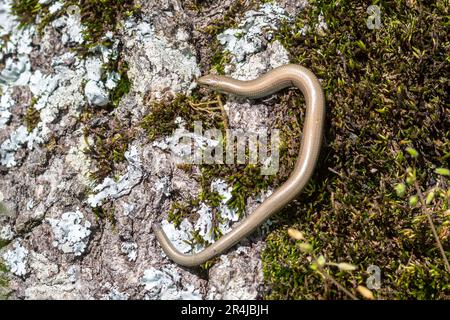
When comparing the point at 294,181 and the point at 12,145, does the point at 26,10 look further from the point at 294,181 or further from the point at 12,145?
the point at 294,181

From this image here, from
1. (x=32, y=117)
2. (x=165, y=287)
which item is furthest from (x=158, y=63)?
(x=165, y=287)

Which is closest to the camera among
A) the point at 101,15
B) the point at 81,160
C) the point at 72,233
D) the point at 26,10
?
the point at 72,233

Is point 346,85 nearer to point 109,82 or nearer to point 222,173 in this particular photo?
point 222,173

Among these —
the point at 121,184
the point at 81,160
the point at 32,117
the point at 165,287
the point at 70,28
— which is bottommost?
the point at 165,287

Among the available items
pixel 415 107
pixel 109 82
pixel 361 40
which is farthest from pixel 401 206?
pixel 109 82

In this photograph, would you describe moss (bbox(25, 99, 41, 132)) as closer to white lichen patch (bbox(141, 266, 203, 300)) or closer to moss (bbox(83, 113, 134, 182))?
moss (bbox(83, 113, 134, 182))

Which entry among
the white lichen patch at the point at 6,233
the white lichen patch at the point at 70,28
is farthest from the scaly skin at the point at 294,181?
the white lichen patch at the point at 70,28

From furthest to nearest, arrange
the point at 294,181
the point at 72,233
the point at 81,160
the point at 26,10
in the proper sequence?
1. the point at 26,10
2. the point at 81,160
3. the point at 72,233
4. the point at 294,181
